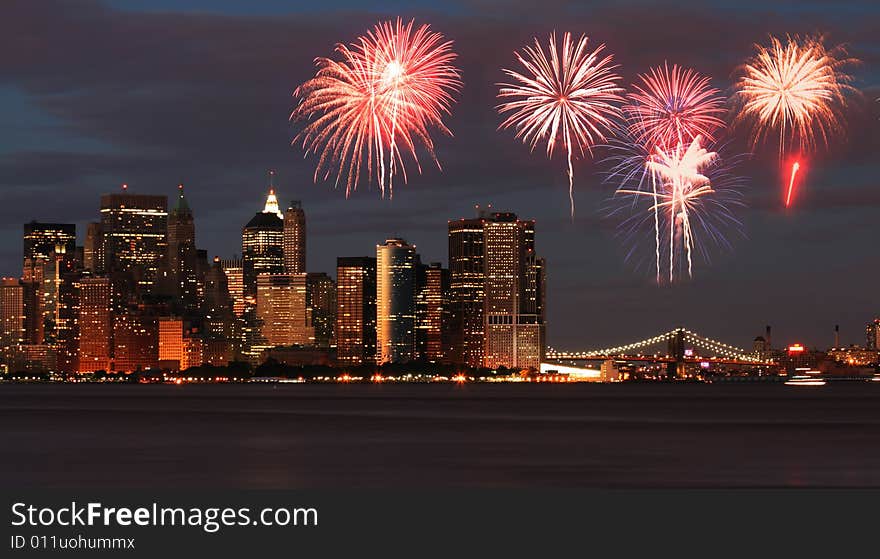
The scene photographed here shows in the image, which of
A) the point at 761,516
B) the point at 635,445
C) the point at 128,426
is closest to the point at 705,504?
the point at 761,516

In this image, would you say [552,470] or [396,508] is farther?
[552,470]

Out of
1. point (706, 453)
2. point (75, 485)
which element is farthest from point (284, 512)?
point (706, 453)

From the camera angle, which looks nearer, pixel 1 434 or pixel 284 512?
pixel 284 512

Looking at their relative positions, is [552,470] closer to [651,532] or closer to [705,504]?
[705,504]

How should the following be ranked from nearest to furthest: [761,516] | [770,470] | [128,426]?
[761,516] → [770,470] → [128,426]

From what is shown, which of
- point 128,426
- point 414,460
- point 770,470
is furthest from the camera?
point 128,426

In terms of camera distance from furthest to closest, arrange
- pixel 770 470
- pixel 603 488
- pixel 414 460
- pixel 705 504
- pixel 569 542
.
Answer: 1. pixel 414 460
2. pixel 770 470
3. pixel 603 488
4. pixel 705 504
5. pixel 569 542

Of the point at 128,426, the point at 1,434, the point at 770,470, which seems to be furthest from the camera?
the point at 128,426

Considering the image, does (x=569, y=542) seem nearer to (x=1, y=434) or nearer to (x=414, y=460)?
(x=414, y=460)
